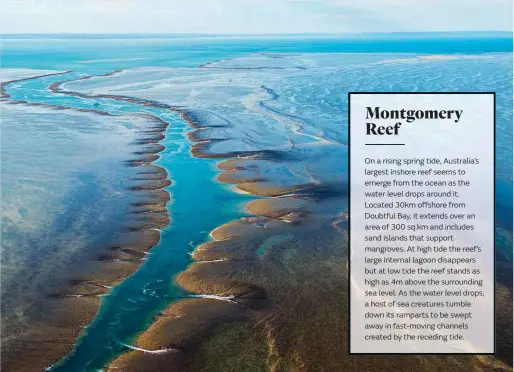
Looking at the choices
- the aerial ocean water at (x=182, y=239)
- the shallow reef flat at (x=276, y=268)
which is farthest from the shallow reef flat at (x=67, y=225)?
the shallow reef flat at (x=276, y=268)

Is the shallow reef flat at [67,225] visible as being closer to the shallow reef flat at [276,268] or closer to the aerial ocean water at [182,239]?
the aerial ocean water at [182,239]

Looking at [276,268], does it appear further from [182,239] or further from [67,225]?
[67,225]

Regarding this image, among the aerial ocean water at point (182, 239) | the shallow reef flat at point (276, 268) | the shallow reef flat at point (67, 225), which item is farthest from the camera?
the shallow reef flat at point (67, 225)

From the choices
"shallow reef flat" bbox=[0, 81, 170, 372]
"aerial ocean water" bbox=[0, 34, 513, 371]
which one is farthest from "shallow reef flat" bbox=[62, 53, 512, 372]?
"shallow reef flat" bbox=[0, 81, 170, 372]

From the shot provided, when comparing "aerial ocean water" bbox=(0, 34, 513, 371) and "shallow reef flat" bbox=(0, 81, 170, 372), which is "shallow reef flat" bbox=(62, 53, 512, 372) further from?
"shallow reef flat" bbox=(0, 81, 170, 372)

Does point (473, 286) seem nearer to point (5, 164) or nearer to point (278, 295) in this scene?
point (278, 295)
